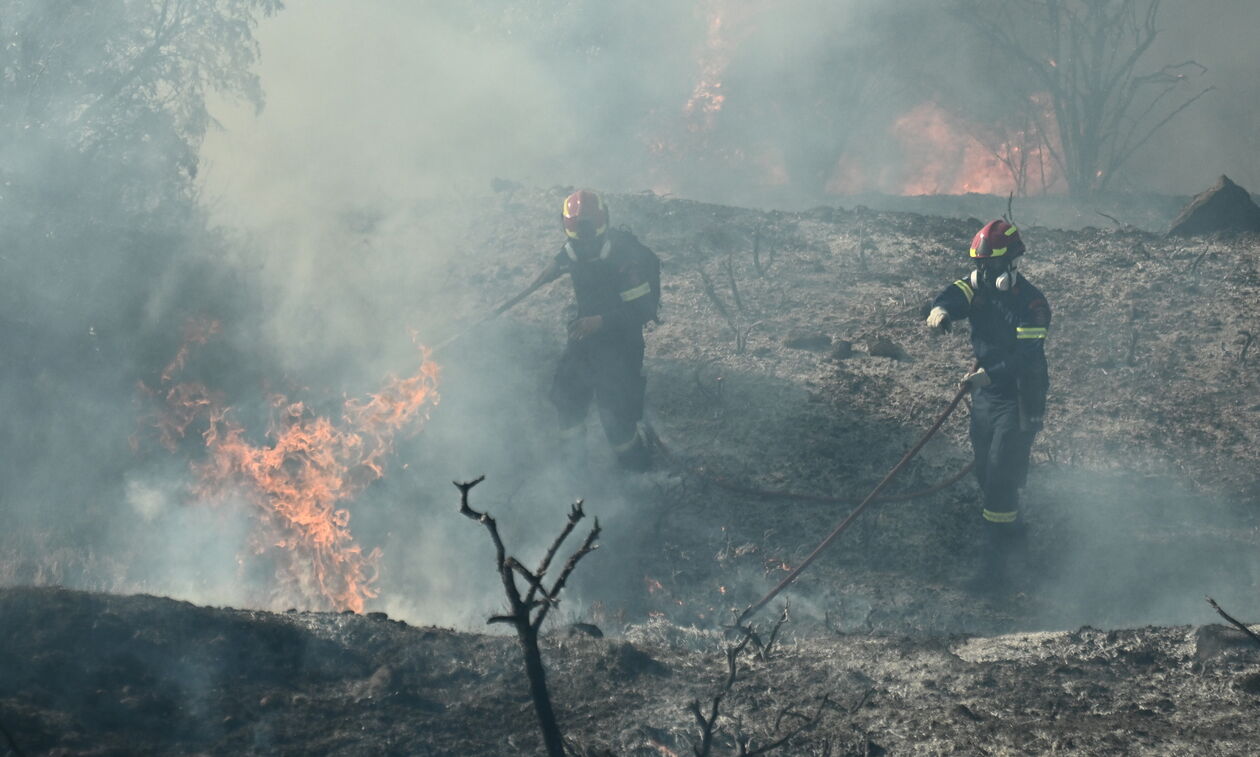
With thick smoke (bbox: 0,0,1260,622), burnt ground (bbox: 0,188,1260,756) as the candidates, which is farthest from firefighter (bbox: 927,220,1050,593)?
thick smoke (bbox: 0,0,1260,622)

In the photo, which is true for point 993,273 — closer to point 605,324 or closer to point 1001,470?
point 1001,470

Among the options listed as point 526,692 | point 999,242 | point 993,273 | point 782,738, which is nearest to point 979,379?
point 993,273

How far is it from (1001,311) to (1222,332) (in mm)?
4109

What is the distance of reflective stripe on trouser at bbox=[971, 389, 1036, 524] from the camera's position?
23.3 feet

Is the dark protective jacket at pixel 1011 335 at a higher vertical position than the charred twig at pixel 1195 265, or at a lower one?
lower

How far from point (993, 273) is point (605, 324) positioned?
3.18 meters

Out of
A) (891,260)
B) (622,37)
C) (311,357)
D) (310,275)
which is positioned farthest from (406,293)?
(622,37)

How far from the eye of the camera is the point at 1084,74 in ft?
68.8

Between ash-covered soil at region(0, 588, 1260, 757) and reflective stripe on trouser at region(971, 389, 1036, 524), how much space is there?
5.17 feet

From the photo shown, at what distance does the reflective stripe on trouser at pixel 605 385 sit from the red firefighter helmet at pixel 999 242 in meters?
2.99

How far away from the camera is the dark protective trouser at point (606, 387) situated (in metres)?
8.59

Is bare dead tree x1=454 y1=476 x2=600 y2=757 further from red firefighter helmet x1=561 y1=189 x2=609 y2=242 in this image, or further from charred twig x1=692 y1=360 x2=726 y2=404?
charred twig x1=692 y1=360 x2=726 y2=404

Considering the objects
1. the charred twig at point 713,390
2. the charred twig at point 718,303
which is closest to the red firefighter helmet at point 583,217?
the charred twig at point 713,390

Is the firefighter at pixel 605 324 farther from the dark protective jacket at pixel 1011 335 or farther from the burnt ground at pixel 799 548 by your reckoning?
the dark protective jacket at pixel 1011 335
